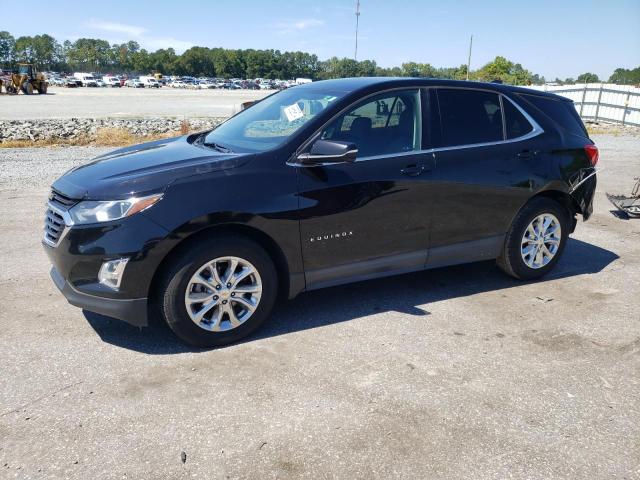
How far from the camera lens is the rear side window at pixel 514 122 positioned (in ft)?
15.9

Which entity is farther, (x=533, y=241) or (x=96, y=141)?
(x=96, y=141)

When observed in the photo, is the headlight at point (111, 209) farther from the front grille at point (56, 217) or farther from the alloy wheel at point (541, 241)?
the alloy wheel at point (541, 241)

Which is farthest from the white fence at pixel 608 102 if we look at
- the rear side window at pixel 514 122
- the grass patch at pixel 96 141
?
the rear side window at pixel 514 122

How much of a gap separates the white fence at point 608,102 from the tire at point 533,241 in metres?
21.0

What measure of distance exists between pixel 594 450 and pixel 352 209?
2.15 metres

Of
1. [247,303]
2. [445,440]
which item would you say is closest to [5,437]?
[247,303]

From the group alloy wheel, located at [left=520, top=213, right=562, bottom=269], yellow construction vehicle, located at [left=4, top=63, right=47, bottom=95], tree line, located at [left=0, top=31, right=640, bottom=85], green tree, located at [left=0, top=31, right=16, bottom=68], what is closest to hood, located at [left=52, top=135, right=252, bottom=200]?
alloy wheel, located at [left=520, top=213, right=562, bottom=269]

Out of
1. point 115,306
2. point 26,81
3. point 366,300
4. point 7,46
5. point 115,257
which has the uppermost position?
point 7,46

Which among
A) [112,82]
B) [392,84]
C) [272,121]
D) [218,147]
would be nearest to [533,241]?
[392,84]

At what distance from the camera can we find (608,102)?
85.5 ft

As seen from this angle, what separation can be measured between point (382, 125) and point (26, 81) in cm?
4959

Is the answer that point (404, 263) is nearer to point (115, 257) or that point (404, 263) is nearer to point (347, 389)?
point (347, 389)

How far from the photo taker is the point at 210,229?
361cm

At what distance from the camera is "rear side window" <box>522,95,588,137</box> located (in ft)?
16.7
